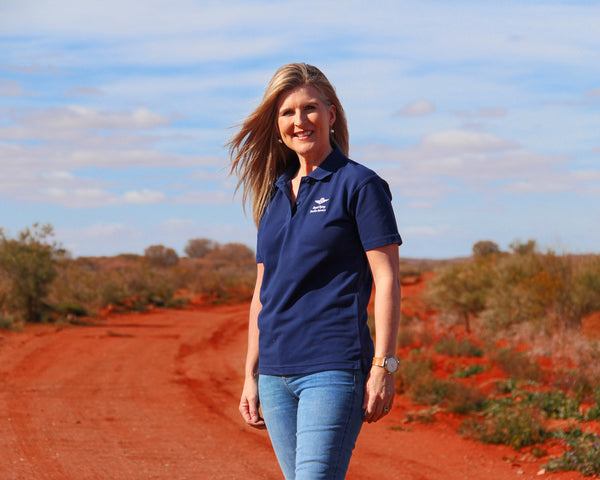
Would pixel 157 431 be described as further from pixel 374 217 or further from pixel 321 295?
pixel 374 217

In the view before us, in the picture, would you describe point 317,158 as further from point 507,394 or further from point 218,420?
point 507,394

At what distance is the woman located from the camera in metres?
2.52

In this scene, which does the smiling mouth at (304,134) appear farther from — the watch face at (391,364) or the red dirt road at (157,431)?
the red dirt road at (157,431)

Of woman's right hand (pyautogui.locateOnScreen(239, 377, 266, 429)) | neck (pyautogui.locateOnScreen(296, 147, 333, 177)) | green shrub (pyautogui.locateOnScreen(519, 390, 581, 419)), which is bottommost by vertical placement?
green shrub (pyautogui.locateOnScreen(519, 390, 581, 419))

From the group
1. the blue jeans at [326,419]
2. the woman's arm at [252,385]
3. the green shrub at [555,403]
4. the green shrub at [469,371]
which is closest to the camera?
the blue jeans at [326,419]

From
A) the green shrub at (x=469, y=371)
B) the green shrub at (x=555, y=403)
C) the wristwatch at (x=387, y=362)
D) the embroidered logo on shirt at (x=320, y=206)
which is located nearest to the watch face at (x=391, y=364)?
the wristwatch at (x=387, y=362)

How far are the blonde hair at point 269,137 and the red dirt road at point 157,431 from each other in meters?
3.80

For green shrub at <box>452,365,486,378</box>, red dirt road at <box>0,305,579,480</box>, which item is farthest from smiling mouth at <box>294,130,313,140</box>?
green shrub at <box>452,365,486,378</box>

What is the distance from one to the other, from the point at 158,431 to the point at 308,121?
5.94 metres

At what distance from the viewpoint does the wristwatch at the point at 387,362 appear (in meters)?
2.51

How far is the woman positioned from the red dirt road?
12.9 feet

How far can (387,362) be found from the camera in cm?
251

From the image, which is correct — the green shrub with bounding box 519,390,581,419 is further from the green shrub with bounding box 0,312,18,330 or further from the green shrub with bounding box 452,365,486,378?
the green shrub with bounding box 0,312,18,330

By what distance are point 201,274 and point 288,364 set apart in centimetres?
3181
